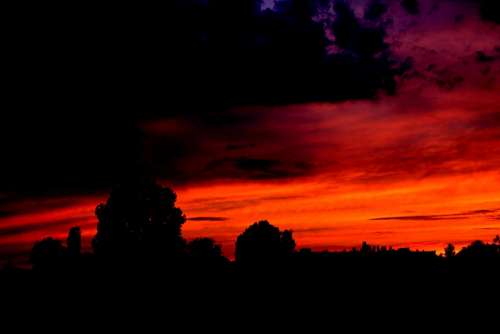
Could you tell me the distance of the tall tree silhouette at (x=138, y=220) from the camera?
6662 cm

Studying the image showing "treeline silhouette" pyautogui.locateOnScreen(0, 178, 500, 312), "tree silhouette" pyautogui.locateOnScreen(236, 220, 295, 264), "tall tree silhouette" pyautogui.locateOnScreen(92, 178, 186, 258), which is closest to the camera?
"treeline silhouette" pyautogui.locateOnScreen(0, 178, 500, 312)

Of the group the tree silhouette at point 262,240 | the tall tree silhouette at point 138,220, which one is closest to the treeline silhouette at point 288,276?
the tall tree silhouette at point 138,220

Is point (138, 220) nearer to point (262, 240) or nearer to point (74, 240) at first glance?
point (74, 240)

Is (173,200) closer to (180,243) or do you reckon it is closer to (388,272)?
(180,243)

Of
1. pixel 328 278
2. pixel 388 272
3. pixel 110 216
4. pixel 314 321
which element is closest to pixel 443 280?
pixel 388 272

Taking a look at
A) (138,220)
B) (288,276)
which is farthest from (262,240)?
(288,276)

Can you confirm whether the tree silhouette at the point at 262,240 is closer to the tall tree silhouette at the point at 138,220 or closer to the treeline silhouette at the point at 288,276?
the tall tree silhouette at the point at 138,220

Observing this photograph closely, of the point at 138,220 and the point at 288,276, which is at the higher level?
the point at 138,220

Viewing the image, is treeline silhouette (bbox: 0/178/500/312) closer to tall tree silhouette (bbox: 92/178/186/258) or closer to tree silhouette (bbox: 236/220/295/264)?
tall tree silhouette (bbox: 92/178/186/258)

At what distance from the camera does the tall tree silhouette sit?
2623 inches

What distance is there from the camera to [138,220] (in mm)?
68375

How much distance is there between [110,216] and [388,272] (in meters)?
42.6

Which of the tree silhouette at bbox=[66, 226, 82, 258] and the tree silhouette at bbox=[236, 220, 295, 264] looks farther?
the tree silhouette at bbox=[236, 220, 295, 264]

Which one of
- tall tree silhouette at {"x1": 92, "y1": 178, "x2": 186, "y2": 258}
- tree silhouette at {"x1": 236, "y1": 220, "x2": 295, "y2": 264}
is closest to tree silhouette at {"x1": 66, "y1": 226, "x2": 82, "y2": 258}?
tall tree silhouette at {"x1": 92, "y1": 178, "x2": 186, "y2": 258}
